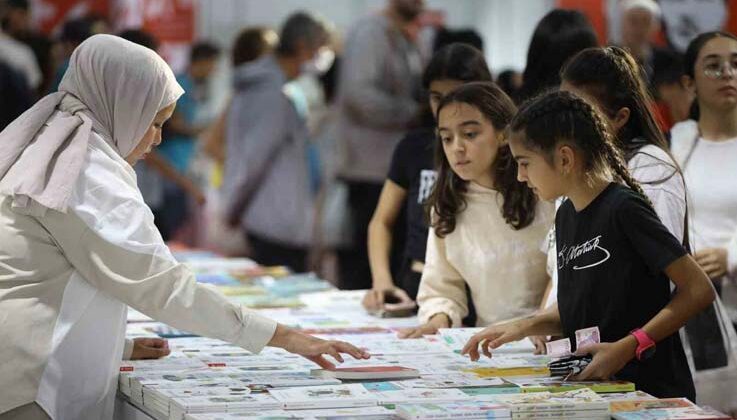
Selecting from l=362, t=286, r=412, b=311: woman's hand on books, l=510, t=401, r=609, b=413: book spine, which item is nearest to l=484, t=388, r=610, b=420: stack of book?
l=510, t=401, r=609, b=413: book spine

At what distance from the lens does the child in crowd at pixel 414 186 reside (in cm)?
459

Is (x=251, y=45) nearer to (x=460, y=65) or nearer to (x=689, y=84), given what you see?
(x=460, y=65)

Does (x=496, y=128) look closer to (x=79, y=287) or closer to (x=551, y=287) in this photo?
(x=551, y=287)

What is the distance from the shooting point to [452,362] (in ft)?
11.4

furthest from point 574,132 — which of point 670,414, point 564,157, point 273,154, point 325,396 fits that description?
point 273,154

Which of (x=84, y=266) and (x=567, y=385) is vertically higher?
(x=84, y=266)

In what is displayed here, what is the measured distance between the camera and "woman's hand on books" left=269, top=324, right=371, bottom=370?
3.27 meters

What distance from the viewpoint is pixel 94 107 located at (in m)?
3.31

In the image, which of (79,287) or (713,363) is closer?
(79,287)

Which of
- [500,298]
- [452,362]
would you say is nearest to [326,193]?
[500,298]

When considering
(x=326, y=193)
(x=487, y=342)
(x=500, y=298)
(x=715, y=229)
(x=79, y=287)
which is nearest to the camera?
(x=79, y=287)

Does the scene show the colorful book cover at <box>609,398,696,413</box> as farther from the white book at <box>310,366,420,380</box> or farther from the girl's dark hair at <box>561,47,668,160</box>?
the girl's dark hair at <box>561,47,668,160</box>

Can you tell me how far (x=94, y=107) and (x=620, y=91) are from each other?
4.50 feet

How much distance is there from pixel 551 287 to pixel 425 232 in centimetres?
93
